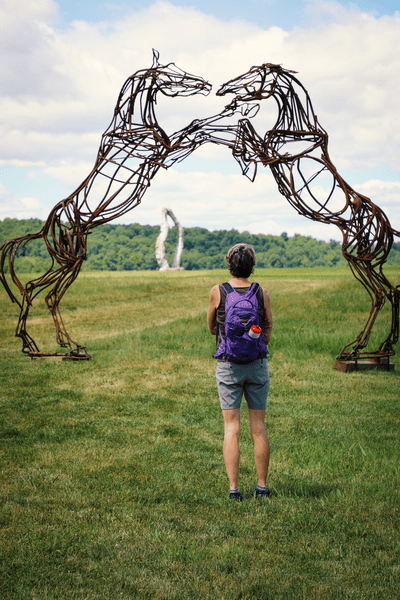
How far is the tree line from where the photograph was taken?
37438 mm

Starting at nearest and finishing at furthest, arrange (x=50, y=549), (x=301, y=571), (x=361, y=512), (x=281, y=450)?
(x=301, y=571), (x=50, y=549), (x=361, y=512), (x=281, y=450)

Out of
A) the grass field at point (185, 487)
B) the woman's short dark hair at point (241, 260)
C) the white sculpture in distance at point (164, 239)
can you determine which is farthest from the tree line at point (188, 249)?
the woman's short dark hair at point (241, 260)

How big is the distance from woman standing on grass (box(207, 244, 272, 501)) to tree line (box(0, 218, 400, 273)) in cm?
3267

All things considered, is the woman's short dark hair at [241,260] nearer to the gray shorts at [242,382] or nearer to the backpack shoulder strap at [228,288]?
the backpack shoulder strap at [228,288]

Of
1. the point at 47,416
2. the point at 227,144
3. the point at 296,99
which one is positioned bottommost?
the point at 47,416

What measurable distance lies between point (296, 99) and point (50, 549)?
6071mm

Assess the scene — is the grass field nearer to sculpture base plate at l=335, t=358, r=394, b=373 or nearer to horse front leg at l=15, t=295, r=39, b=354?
sculpture base plate at l=335, t=358, r=394, b=373

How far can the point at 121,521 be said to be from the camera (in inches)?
132

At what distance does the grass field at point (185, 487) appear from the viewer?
9.00 ft

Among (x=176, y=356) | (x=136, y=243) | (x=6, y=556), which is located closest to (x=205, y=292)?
(x=176, y=356)

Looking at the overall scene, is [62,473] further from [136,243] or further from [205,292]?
[136,243]

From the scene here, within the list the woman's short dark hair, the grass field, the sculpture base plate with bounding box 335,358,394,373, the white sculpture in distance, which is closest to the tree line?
the white sculpture in distance

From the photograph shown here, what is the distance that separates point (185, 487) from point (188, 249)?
39187mm

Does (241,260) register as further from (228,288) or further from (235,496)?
(235,496)
